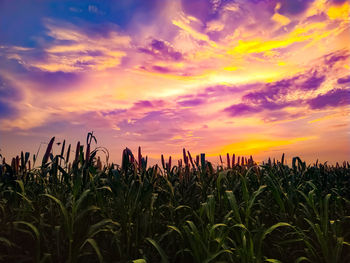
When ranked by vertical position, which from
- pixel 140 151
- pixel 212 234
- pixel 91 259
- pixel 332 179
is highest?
pixel 140 151

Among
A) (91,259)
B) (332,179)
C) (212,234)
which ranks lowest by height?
(91,259)

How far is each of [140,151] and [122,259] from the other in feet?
8.32

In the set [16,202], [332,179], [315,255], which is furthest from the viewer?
[332,179]

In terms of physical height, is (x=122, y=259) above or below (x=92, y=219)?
below

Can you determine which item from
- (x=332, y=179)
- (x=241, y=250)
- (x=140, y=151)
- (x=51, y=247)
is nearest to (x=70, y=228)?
(x=51, y=247)

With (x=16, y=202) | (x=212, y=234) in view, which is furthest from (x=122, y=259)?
(x=16, y=202)

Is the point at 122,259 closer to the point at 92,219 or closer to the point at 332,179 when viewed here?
the point at 92,219

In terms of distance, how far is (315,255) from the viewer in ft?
11.7

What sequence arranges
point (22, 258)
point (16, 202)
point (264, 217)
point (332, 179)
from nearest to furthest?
1. point (22, 258)
2. point (16, 202)
3. point (264, 217)
4. point (332, 179)

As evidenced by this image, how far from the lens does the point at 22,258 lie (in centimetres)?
325

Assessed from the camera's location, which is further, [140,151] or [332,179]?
[332,179]

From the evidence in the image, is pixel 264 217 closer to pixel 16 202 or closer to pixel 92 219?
pixel 92 219

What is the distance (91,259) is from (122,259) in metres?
0.44

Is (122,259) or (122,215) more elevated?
(122,215)
